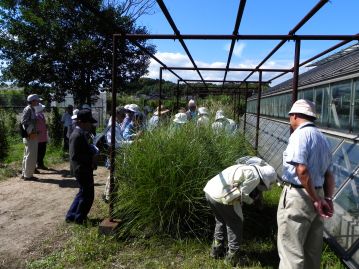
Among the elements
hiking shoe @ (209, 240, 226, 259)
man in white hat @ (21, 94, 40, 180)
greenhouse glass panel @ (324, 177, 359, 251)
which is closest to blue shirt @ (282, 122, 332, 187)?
greenhouse glass panel @ (324, 177, 359, 251)

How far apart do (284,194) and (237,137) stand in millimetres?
2758

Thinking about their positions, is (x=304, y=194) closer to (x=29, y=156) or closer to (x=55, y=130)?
(x=29, y=156)

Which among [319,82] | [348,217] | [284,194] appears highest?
[319,82]

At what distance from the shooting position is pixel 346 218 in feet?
14.1

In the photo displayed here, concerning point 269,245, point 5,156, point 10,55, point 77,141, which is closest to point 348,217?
point 269,245

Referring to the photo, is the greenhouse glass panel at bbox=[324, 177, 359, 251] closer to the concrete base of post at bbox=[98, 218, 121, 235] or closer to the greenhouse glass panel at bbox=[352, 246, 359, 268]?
the greenhouse glass panel at bbox=[352, 246, 359, 268]

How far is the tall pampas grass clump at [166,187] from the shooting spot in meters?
4.87

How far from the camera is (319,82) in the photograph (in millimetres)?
8062

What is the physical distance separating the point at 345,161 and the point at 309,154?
205 centimetres

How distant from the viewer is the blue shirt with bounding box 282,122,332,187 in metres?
3.34

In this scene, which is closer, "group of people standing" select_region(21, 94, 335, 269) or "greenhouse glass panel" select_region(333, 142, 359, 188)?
"group of people standing" select_region(21, 94, 335, 269)

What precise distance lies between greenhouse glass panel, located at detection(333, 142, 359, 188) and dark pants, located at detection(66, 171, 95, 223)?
3282 millimetres

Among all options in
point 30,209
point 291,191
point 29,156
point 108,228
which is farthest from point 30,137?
point 291,191

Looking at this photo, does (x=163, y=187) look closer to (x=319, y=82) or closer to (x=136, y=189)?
(x=136, y=189)
